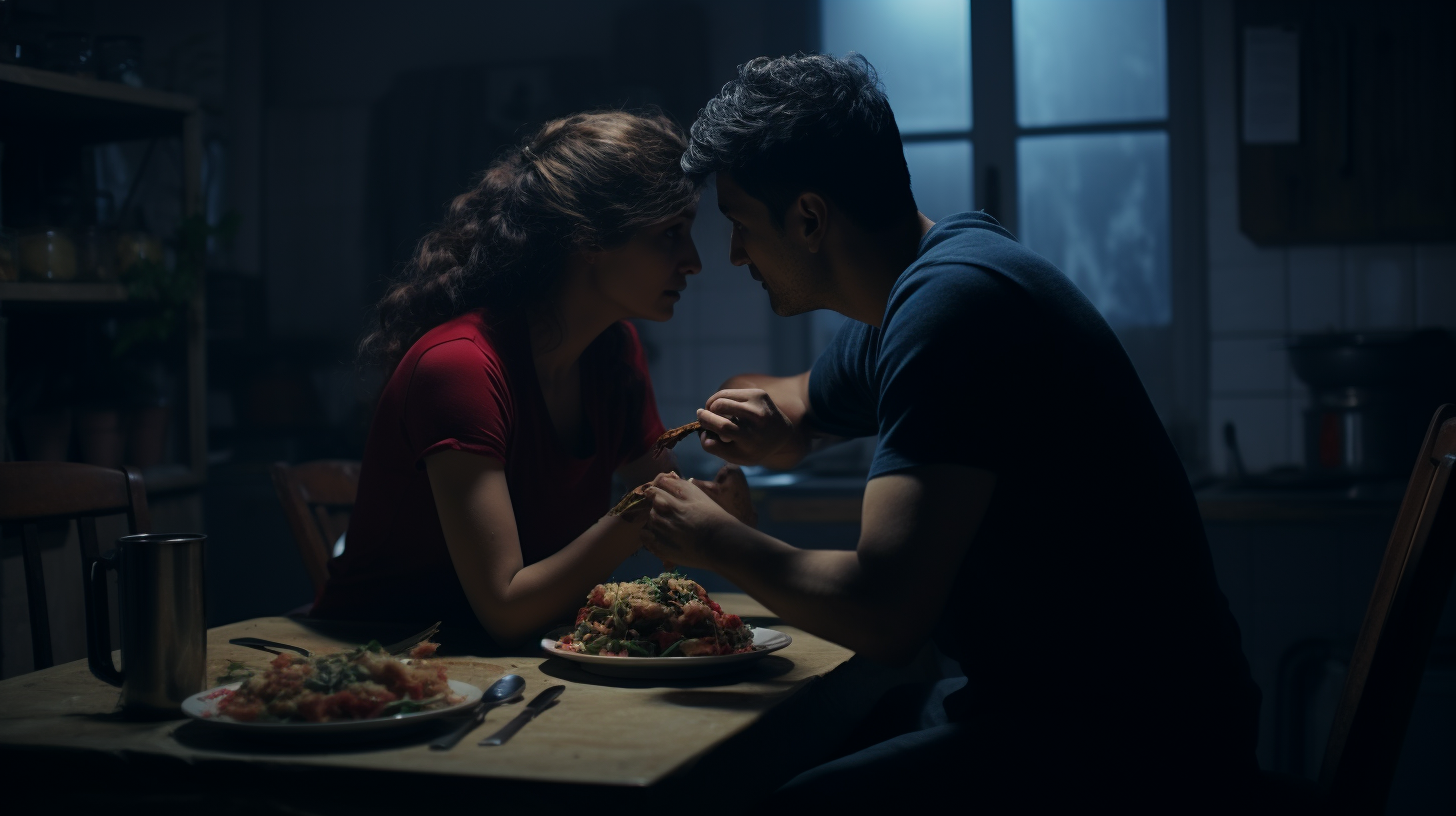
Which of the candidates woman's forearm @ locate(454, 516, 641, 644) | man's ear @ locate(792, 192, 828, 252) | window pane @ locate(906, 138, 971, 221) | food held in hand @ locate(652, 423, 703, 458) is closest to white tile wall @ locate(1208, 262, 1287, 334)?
window pane @ locate(906, 138, 971, 221)

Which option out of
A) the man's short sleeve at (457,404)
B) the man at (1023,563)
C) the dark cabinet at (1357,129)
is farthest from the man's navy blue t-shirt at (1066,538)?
the dark cabinet at (1357,129)

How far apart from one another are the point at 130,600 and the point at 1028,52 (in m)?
2.94

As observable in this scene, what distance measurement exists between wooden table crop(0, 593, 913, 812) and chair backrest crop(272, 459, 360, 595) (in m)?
0.77

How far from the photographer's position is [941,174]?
11.4 ft

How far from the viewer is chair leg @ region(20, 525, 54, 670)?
157 centimetres

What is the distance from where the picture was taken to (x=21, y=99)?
100 inches

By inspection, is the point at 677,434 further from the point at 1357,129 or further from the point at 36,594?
the point at 1357,129

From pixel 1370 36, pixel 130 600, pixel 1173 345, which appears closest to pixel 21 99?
pixel 130 600

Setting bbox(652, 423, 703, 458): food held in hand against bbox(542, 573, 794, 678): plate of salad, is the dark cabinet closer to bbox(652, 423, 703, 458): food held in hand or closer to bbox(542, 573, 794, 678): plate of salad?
bbox(652, 423, 703, 458): food held in hand

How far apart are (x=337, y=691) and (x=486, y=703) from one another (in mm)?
134

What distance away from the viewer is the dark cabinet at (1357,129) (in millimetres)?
2998

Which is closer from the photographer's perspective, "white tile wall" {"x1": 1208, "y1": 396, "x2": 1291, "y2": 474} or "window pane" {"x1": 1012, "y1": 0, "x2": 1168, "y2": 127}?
"white tile wall" {"x1": 1208, "y1": 396, "x2": 1291, "y2": 474}

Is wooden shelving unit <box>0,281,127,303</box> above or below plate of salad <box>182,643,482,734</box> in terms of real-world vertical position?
above

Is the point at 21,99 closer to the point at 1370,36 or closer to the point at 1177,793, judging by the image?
the point at 1177,793
